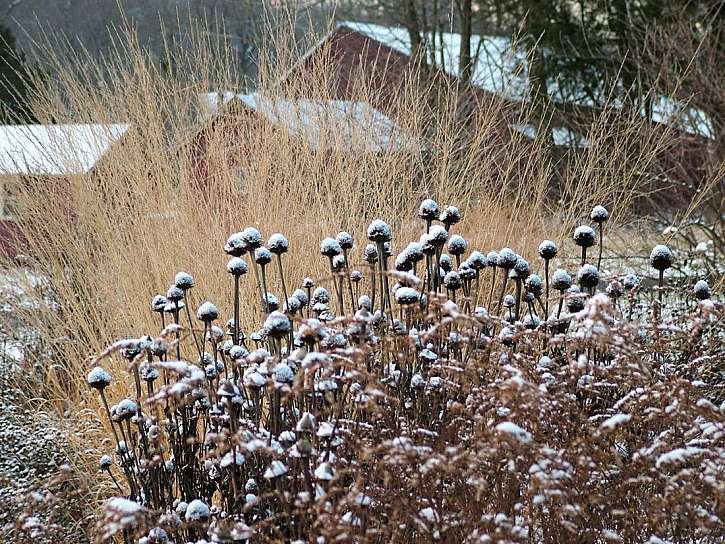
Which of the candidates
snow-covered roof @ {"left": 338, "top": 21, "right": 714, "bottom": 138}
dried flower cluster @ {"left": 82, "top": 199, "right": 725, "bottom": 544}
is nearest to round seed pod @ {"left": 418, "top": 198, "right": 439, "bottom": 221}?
dried flower cluster @ {"left": 82, "top": 199, "right": 725, "bottom": 544}

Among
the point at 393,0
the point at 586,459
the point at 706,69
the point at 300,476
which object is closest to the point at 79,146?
the point at 300,476

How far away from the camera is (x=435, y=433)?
5.13 feet

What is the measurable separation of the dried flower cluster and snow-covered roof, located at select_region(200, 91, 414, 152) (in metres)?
1.63

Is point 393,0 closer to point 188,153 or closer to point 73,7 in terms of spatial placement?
point 73,7

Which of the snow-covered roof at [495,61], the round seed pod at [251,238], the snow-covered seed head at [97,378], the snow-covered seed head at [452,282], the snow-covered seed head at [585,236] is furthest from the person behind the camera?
the snow-covered roof at [495,61]

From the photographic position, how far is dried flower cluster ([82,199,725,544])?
134 centimetres

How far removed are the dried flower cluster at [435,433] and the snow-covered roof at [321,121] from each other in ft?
5.35

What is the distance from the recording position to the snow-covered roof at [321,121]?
393 centimetres

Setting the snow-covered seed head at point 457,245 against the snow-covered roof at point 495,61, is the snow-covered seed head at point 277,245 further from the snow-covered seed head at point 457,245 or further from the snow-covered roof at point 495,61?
the snow-covered roof at point 495,61

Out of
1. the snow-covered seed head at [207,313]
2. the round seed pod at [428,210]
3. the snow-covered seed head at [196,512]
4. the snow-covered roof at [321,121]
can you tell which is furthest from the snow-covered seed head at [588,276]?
the snow-covered roof at [321,121]

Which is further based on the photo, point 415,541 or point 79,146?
point 79,146

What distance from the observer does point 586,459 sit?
1.34 meters

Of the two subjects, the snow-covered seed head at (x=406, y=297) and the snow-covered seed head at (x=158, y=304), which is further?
the snow-covered seed head at (x=158, y=304)

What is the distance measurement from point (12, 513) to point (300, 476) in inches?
64.7
